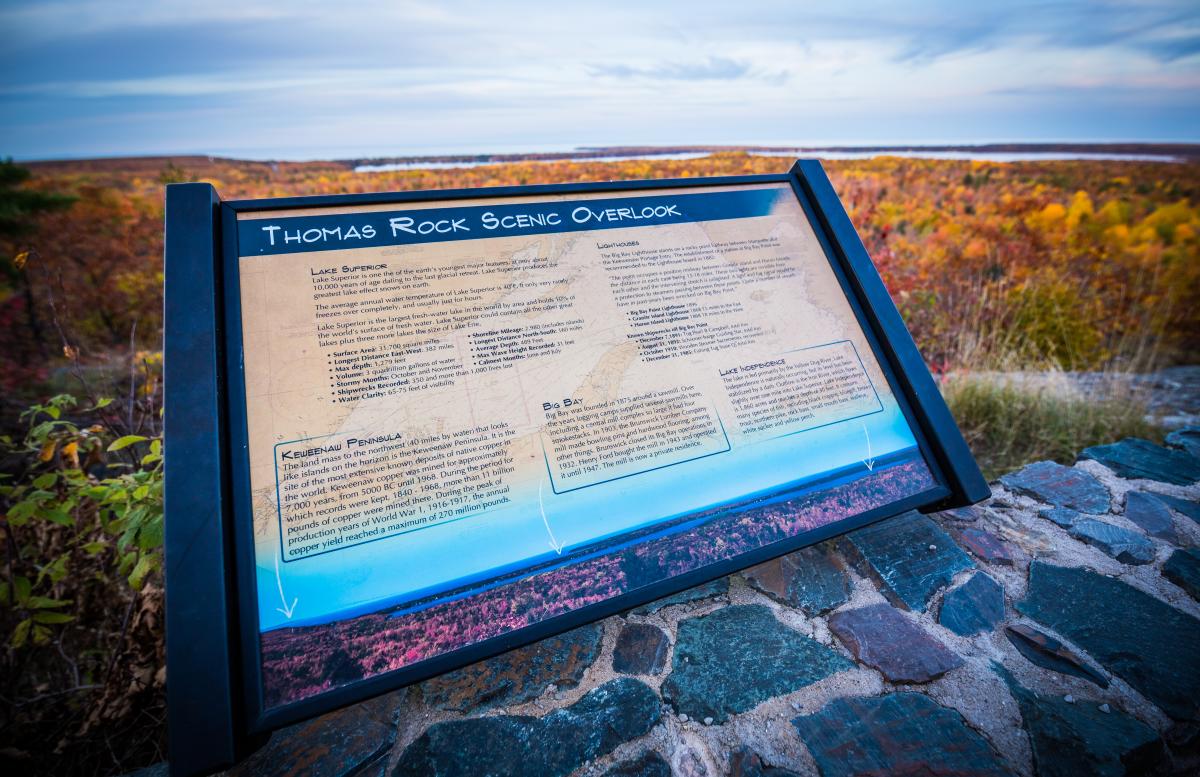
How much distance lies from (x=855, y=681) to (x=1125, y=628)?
2.85ft

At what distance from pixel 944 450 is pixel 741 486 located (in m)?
0.76

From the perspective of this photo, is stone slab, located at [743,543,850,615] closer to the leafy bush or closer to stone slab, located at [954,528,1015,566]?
stone slab, located at [954,528,1015,566]

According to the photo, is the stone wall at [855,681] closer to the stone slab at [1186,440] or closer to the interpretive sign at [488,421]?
the interpretive sign at [488,421]

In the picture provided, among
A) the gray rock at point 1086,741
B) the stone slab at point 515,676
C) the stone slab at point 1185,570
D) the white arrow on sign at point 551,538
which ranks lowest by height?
the gray rock at point 1086,741

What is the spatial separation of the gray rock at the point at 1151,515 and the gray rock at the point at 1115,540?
9 cm

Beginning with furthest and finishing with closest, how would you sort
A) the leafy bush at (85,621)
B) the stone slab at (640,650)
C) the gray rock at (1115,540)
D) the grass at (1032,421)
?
the grass at (1032,421), the gray rock at (1115,540), the leafy bush at (85,621), the stone slab at (640,650)

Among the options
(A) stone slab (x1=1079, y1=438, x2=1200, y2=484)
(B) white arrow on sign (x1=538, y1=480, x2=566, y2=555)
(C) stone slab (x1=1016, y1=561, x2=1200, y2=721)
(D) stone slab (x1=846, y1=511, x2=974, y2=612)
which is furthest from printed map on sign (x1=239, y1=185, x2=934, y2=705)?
(A) stone slab (x1=1079, y1=438, x2=1200, y2=484)

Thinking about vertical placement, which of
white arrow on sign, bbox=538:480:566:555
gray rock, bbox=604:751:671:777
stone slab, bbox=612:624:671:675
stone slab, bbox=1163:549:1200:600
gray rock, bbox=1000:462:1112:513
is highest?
white arrow on sign, bbox=538:480:566:555

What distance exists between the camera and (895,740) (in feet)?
4.10

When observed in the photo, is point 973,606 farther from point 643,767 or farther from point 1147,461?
point 1147,461

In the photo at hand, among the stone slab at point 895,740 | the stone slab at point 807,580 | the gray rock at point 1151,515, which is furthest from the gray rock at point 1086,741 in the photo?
the gray rock at point 1151,515

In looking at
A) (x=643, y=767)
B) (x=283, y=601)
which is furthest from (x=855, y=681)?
(x=283, y=601)

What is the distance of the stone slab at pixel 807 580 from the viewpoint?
1.65 metres

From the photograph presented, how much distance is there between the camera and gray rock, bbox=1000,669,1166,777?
3.94 ft
